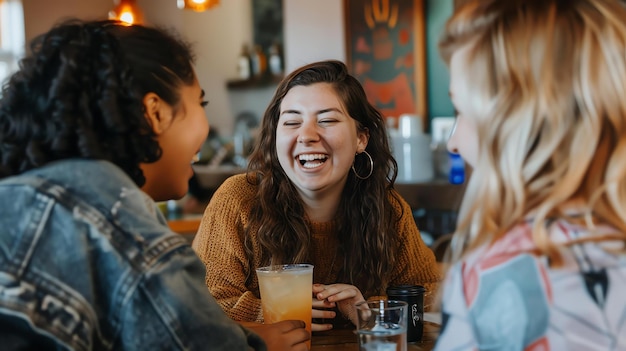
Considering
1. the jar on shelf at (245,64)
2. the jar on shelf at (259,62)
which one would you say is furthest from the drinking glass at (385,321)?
the jar on shelf at (245,64)

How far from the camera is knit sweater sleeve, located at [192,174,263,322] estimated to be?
1938 mm

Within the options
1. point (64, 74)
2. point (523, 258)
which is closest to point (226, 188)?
point (64, 74)

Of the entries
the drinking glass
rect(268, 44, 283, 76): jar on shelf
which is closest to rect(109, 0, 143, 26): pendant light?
rect(268, 44, 283, 76): jar on shelf

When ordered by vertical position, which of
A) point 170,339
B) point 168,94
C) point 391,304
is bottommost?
point 391,304

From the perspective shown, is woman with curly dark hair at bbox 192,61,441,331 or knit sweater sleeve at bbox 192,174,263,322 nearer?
knit sweater sleeve at bbox 192,174,263,322

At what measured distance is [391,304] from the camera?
1.53m

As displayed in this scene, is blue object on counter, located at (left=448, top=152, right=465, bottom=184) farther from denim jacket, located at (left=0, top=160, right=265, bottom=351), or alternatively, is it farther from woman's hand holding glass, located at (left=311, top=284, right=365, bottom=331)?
denim jacket, located at (left=0, top=160, right=265, bottom=351)

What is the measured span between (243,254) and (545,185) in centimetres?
114

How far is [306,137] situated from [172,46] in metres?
0.79

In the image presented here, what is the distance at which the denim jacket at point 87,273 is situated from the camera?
3.52 feet

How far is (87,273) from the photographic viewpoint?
3.59 feet

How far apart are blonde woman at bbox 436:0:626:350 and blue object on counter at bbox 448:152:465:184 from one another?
10.2ft

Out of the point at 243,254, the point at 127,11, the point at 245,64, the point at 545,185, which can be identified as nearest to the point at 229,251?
the point at 243,254

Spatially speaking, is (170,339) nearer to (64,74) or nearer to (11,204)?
(11,204)
